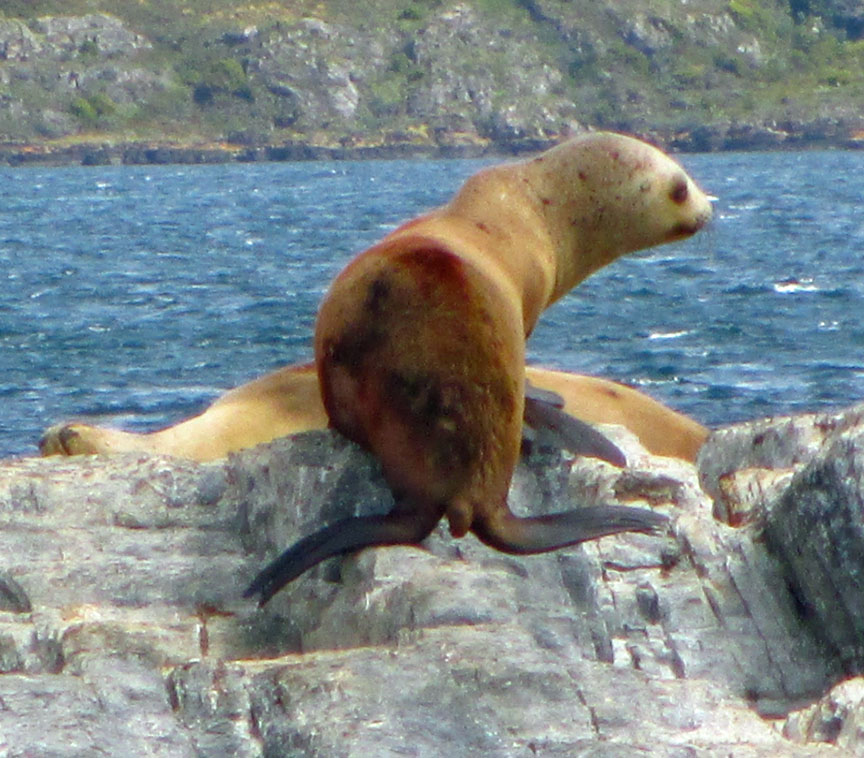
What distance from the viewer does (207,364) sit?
18422 millimetres

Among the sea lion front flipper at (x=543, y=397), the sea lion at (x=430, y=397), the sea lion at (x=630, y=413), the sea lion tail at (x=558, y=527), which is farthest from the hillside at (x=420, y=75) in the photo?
the sea lion tail at (x=558, y=527)

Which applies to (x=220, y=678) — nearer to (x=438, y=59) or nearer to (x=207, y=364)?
(x=207, y=364)

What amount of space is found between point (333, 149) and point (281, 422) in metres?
116

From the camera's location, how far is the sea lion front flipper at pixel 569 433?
577 centimetres

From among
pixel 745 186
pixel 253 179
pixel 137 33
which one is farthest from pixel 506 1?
pixel 745 186

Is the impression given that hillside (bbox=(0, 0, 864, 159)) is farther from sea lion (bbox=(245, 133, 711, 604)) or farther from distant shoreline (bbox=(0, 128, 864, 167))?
sea lion (bbox=(245, 133, 711, 604))

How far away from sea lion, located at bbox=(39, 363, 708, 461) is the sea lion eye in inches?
42.1

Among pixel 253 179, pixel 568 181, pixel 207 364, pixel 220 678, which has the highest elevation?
pixel 568 181

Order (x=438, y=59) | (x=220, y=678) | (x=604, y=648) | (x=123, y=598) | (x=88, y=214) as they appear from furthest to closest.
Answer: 1. (x=438, y=59)
2. (x=88, y=214)
3. (x=123, y=598)
4. (x=604, y=648)
5. (x=220, y=678)

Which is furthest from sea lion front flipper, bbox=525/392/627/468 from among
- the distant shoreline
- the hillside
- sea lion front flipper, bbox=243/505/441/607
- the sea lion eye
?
the hillside

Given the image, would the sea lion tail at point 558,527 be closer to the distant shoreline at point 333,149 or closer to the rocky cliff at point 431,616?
the rocky cliff at point 431,616

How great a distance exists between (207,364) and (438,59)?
355 feet

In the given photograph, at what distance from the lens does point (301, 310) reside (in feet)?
81.0

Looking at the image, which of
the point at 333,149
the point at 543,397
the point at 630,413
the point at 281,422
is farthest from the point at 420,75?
the point at 543,397
